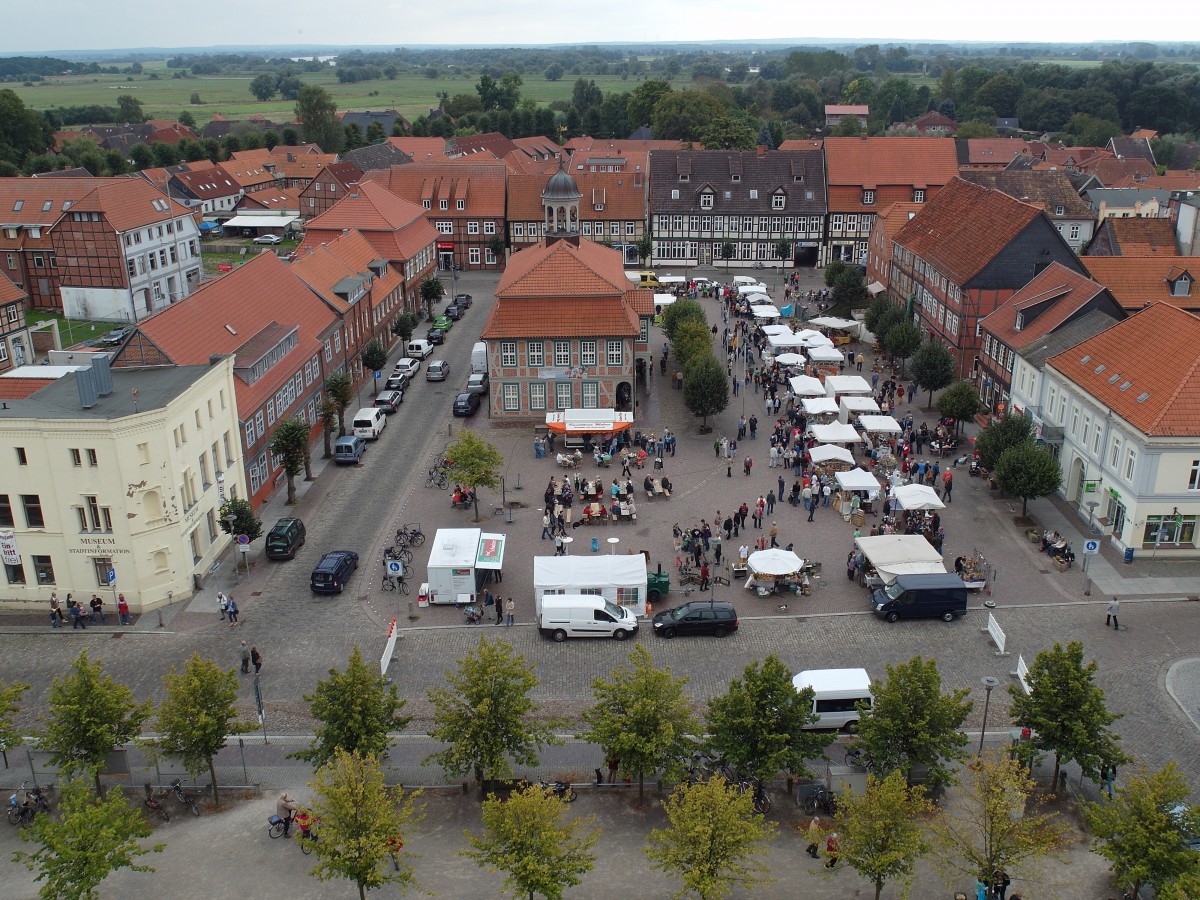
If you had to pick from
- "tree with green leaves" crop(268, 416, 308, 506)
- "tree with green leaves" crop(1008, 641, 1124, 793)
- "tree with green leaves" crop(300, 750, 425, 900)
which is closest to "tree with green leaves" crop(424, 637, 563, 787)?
"tree with green leaves" crop(300, 750, 425, 900)

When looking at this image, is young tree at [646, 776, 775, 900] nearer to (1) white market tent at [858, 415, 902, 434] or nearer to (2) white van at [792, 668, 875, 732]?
(2) white van at [792, 668, 875, 732]

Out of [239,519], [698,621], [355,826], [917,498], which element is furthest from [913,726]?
[239,519]

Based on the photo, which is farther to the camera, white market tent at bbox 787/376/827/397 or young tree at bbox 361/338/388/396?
young tree at bbox 361/338/388/396

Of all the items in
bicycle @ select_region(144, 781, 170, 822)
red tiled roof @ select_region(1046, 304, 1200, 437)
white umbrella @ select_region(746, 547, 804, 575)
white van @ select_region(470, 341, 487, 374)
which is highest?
red tiled roof @ select_region(1046, 304, 1200, 437)

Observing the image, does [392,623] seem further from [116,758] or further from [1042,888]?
[1042,888]

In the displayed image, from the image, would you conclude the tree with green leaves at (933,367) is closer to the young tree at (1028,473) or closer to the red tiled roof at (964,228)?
the red tiled roof at (964,228)

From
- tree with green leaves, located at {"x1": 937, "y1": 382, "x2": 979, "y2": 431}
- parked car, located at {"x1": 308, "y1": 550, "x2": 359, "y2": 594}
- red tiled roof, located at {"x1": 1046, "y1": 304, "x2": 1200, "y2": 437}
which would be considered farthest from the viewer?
tree with green leaves, located at {"x1": 937, "y1": 382, "x2": 979, "y2": 431}

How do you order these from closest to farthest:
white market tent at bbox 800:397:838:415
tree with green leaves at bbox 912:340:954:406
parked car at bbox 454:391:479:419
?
1. white market tent at bbox 800:397:838:415
2. tree with green leaves at bbox 912:340:954:406
3. parked car at bbox 454:391:479:419

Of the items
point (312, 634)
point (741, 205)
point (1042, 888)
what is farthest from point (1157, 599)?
point (741, 205)
